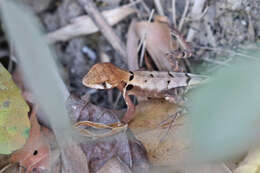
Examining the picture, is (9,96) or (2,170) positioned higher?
(9,96)

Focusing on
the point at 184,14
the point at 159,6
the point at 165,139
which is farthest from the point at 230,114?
the point at 159,6

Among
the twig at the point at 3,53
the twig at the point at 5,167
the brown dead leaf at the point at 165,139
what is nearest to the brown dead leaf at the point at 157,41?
the brown dead leaf at the point at 165,139

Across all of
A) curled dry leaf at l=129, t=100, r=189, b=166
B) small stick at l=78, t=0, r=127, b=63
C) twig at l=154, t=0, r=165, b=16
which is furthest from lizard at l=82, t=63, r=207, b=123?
twig at l=154, t=0, r=165, b=16

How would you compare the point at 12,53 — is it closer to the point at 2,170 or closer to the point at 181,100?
the point at 2,170

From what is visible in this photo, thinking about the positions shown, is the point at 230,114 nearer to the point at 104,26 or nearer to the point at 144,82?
the point at 144,82

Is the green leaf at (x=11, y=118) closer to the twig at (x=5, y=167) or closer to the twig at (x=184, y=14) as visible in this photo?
the twig at (x=5, y=167)

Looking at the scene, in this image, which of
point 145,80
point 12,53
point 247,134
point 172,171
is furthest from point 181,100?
point 12,53
